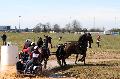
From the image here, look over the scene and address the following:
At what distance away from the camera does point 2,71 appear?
23375 mm

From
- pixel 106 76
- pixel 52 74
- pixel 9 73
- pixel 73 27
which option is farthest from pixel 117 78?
pixel 73 27

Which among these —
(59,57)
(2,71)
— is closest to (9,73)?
(2,71)

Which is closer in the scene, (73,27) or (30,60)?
(30,60)

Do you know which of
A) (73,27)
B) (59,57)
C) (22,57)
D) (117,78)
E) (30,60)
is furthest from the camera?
(73,27)

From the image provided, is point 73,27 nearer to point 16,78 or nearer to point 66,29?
point 66,29

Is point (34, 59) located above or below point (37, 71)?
above

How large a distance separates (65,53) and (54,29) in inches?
6525

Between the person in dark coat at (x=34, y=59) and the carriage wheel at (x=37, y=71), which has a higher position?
the person in dark coat at (x=34, y=59)

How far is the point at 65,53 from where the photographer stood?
1014 inches

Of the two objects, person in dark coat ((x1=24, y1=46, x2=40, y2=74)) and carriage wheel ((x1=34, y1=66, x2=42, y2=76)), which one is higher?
person in dark coat ((x1=24, y1=46, x2=40, y2=74))

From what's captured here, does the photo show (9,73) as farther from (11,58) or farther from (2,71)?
(11,58)

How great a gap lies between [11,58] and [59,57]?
3.34m

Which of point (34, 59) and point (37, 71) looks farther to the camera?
point (37, 71)

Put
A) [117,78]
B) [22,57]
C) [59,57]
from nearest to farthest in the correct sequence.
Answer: [117,78] → [22,57] → [59,57]
